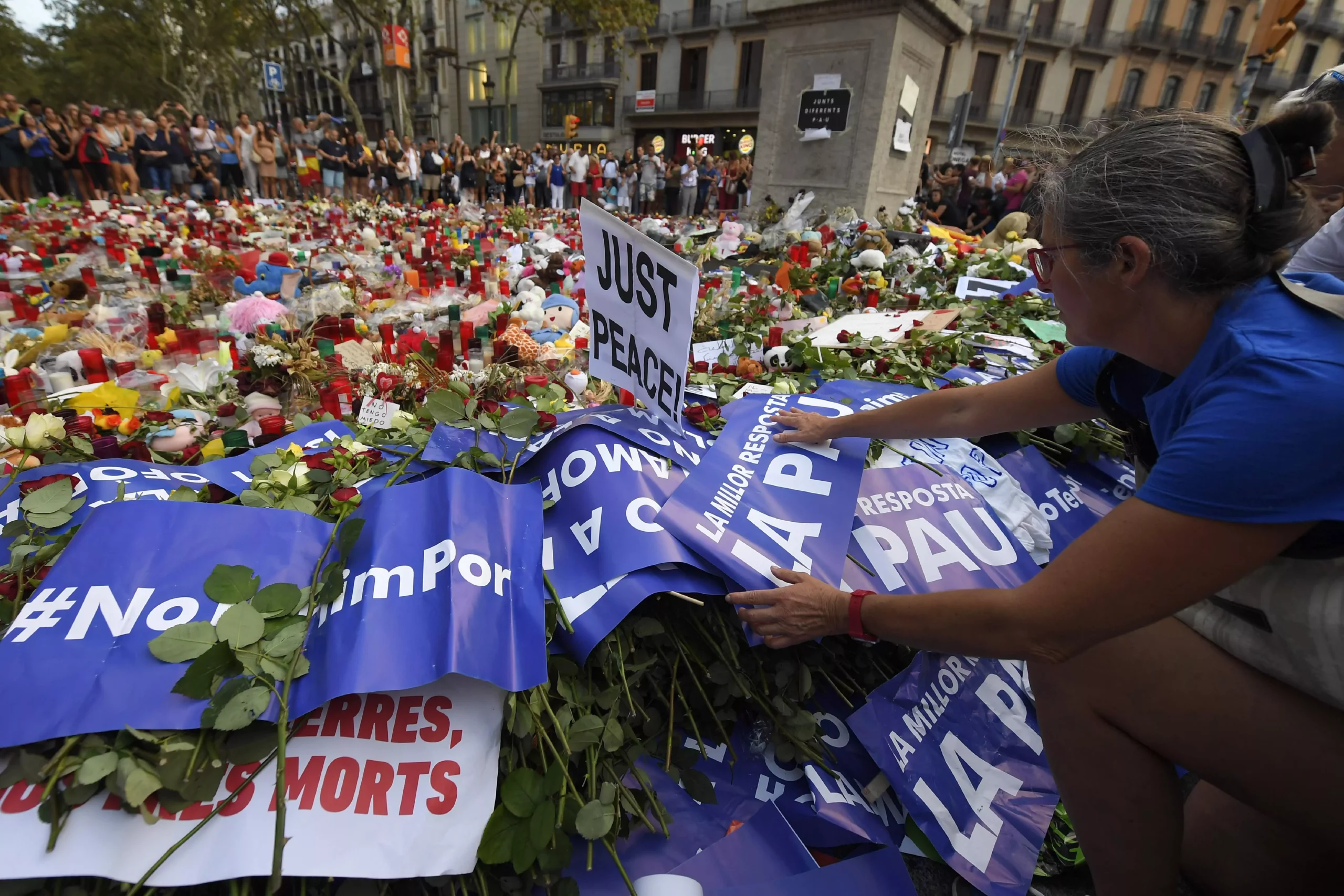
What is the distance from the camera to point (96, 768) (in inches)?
37.0

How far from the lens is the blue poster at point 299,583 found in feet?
3.34

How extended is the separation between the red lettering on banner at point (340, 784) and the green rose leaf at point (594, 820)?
38 centimetres

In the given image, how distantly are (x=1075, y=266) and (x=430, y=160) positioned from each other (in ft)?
48.5

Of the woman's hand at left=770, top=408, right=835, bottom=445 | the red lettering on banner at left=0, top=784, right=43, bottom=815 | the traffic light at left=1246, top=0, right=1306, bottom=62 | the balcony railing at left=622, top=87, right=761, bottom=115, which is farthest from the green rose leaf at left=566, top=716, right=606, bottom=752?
the balcony railing at left=622, top=87, right=761, bottom=115

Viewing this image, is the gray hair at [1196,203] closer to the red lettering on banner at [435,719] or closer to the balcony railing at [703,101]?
the red lettering on banner at [435,719]

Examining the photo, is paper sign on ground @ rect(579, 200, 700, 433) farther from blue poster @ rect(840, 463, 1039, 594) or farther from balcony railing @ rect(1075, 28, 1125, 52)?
balcony railing @ rect(1075, 28, 1125, 52)

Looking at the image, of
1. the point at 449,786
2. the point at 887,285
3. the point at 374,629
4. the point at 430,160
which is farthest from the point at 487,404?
the point at 430,160

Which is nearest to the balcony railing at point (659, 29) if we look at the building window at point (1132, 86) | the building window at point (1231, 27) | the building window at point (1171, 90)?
the building window at point (1132, 86)

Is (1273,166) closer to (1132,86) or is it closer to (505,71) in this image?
(1132,86)

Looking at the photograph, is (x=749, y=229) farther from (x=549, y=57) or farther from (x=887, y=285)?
(x=549, y=57)

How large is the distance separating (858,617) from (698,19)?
35.9 meters

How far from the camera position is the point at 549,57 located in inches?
1467

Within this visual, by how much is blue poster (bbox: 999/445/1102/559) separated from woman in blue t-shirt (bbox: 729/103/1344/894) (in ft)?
2.49

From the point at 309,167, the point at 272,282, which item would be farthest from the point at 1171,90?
the point at 272,282
